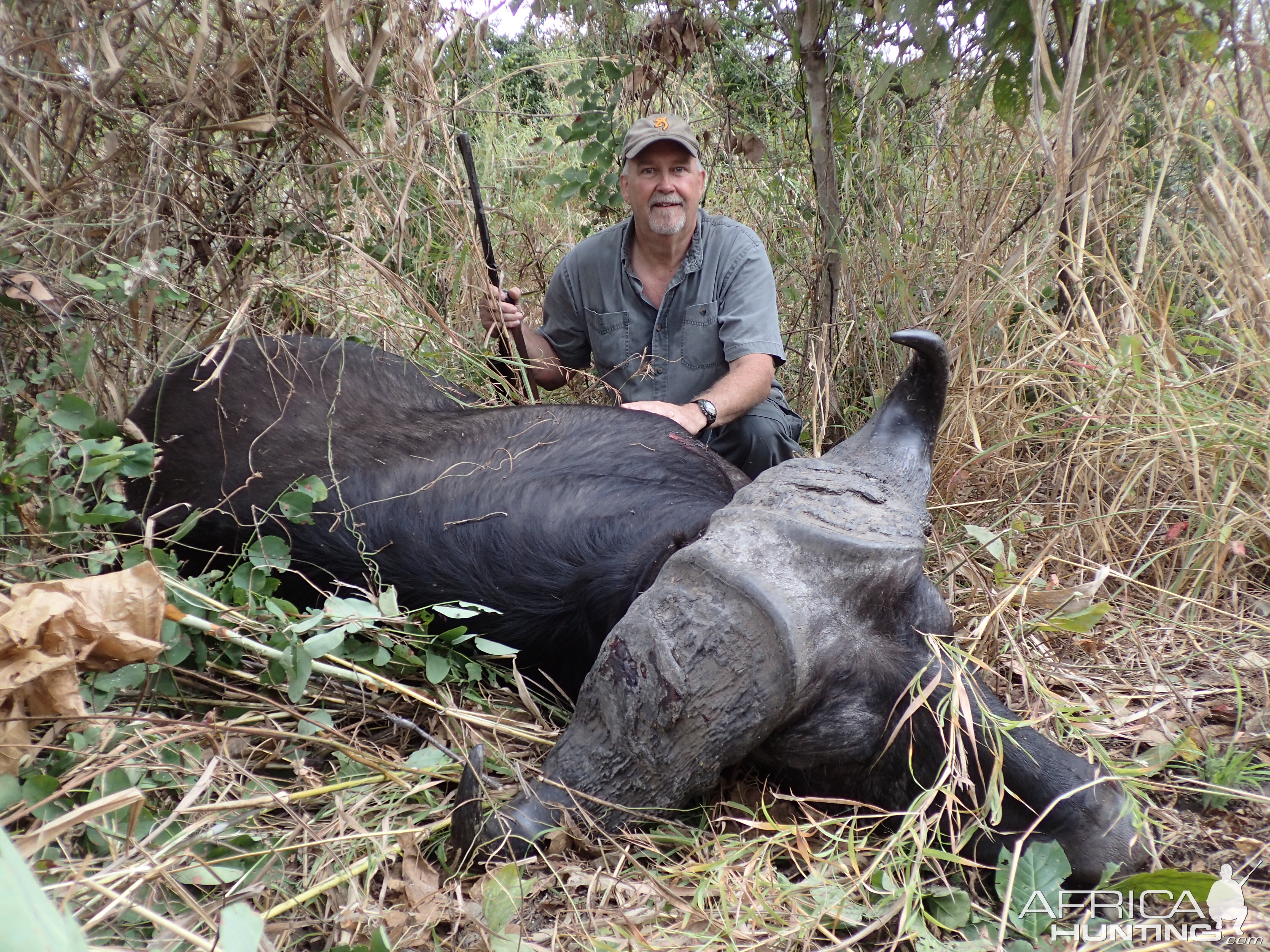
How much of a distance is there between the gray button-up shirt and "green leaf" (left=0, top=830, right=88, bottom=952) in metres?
3.79

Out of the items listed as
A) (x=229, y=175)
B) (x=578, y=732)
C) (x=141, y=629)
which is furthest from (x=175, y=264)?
(x=578, y=732)

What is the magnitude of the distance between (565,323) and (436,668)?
280cm

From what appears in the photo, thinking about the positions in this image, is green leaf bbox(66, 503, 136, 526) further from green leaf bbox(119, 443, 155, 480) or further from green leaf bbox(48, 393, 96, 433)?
green leaf bbox(48, 393, 96, 433)

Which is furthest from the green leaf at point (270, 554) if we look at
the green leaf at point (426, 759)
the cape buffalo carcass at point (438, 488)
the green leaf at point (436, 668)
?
the green leaf at point (426, 759)

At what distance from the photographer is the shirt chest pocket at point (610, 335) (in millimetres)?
4582

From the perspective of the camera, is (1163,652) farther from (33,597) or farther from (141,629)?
(33,597)

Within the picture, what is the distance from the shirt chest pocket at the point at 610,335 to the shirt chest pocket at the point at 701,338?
27cm

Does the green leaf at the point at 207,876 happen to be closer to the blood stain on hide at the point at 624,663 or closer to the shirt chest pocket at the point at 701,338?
the blood stain on hide at the point at 624,663

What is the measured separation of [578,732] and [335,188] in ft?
8.32

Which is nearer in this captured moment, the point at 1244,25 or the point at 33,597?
the point at 33,597

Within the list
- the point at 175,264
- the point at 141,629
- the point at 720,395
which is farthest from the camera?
the point at 720,395

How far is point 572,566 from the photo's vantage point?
2459mm

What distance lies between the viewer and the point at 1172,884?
5.65 feet

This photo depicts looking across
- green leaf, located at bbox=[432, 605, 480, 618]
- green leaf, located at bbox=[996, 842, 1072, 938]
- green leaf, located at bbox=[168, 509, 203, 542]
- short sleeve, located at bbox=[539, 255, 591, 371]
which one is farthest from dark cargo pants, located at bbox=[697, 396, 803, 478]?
green leaf, located at bbox=[996, 842, 1072, 938]
